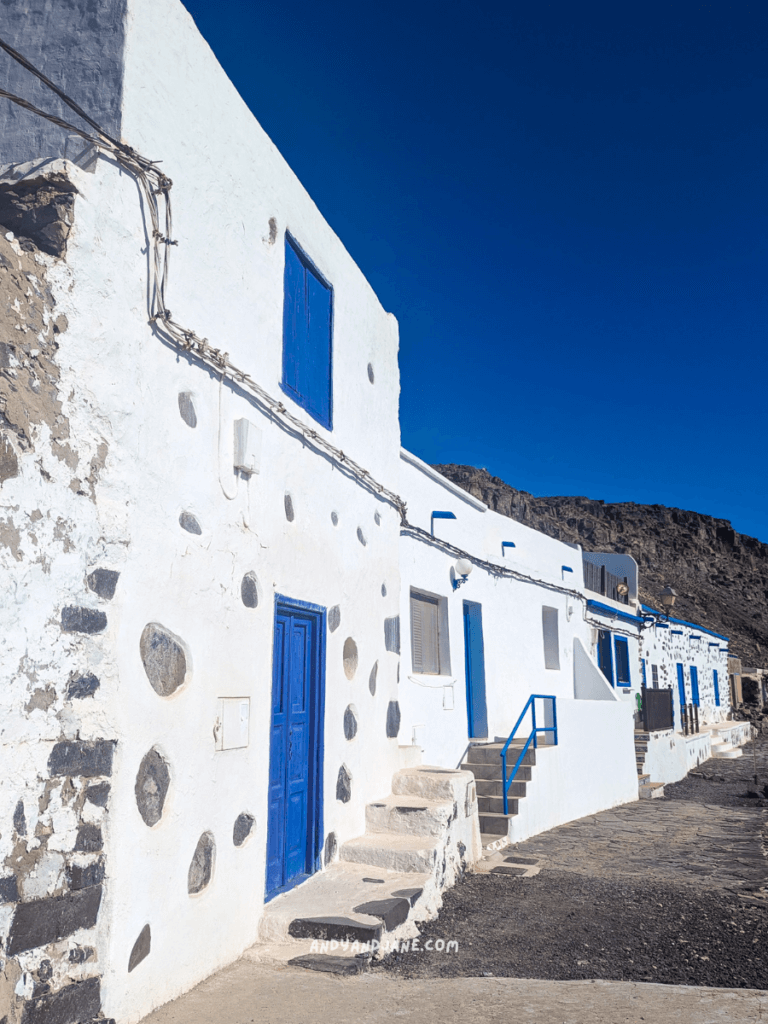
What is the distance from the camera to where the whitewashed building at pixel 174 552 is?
11.0 feet

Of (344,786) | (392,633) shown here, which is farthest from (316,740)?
(392,633)

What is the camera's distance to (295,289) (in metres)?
6.08

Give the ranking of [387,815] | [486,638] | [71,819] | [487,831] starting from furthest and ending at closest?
[486,638] < [487,831] < [387,815] < [71,819]

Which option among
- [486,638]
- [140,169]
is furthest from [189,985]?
[486,638]

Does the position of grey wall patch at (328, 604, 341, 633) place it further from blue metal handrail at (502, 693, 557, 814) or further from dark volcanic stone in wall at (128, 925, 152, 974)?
blue metal handrail at (502, 693, 557, 814)

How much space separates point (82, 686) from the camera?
348 cm

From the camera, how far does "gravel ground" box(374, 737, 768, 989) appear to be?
4.70 m

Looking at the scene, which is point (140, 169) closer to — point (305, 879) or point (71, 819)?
point (71, 819)

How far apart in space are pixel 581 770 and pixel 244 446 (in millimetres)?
8292

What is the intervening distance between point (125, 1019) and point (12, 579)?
204cm

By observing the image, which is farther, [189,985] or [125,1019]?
[189,985]

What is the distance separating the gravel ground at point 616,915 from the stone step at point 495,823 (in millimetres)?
282

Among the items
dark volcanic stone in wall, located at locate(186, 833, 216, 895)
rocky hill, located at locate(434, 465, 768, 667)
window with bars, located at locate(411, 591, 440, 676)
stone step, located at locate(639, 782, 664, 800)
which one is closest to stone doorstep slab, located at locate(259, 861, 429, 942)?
dark volcanic stone in wall, located at locate(186, 833, 216, 895)

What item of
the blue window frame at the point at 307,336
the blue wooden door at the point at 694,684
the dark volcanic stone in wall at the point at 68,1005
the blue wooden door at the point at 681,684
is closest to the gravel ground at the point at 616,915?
the dark volcanic stone in wall at the point at 68,1005
